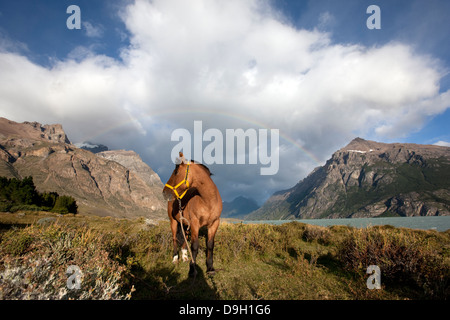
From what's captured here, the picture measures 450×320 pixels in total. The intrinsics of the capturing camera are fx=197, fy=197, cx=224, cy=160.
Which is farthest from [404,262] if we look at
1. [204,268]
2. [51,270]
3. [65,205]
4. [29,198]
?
[29,198]

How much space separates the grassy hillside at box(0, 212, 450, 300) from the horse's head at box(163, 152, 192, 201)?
2.06 meters

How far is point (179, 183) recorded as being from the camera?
5785mm

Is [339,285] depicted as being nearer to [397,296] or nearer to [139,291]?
[397,296]

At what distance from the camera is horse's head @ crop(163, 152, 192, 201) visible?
5785 millimetres

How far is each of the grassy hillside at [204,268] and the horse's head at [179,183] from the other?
6.75 feet

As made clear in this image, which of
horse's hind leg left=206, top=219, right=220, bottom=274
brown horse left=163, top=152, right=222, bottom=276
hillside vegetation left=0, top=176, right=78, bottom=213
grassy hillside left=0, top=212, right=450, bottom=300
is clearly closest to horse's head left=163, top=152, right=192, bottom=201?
brown horse left=163, top=152, right=222, bottom=276

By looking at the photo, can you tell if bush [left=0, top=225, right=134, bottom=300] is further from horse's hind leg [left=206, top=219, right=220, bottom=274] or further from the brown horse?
horse's hind leg [left=206, top=219, right=220, bottom=274]

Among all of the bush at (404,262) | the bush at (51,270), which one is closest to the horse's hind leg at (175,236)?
the bush at (51,270)

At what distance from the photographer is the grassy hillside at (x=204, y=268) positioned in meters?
3.35

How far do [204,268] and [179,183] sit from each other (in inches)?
125

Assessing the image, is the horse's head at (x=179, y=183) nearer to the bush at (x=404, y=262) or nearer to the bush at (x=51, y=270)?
the bush at (x=51, y=270)

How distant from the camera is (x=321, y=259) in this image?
325 inches
